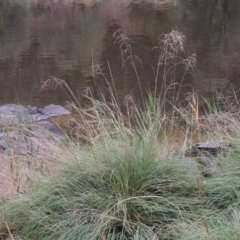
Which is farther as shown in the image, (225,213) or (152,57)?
(152,57)

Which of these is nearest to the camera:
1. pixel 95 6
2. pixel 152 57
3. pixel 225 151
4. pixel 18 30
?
pixel 225 151

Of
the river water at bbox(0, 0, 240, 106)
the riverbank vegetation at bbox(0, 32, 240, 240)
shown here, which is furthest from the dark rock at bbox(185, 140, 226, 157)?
the river water at bbox(0, 0, 240, 106)

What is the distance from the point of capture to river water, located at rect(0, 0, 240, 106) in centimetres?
969

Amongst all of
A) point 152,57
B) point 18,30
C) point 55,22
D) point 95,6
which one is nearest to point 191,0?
point 95,6

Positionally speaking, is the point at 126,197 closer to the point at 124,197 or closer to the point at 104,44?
the point at 124,197

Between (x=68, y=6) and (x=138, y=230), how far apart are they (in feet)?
77.8

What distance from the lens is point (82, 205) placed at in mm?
2670

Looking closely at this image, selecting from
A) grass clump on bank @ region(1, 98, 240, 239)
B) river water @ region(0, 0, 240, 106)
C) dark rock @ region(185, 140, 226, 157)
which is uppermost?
grass clump on bank @ region(1, 98, 240, 239)

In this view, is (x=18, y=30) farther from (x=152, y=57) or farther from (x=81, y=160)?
(x=81, y=160)

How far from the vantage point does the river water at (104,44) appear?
9688mm

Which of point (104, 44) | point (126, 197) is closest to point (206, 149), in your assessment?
point (126, 197)

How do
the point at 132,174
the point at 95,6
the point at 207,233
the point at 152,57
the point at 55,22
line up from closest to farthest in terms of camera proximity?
the point at 207,233 < the point at 132,174 < the point at 152,57 < the point at 55,22 < the point at 95,6

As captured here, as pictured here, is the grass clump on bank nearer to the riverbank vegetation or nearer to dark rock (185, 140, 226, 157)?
the riverbank vegetation

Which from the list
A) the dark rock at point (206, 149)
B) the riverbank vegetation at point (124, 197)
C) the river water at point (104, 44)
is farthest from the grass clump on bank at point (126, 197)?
the river water at point (104, 44)
